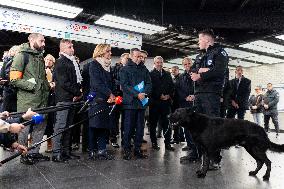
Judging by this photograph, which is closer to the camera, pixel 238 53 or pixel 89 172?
pixel 89 172

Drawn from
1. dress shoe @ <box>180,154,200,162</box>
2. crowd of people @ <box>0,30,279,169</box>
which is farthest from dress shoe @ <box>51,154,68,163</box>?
dress shoe @ <box>180,154,200,162</box>

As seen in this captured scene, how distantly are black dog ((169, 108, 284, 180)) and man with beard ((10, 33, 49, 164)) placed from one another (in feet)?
6.90

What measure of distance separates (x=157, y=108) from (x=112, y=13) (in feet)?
9.40

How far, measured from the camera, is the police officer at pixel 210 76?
4027 mm

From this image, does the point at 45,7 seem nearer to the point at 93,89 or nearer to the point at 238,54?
the point at 93,89

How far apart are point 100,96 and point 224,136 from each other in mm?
2014

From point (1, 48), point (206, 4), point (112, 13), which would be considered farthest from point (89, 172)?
point (1, 48)

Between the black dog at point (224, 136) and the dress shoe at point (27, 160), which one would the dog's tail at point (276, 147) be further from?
the dress shoe at point (27, 160)

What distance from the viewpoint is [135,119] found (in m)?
4.88

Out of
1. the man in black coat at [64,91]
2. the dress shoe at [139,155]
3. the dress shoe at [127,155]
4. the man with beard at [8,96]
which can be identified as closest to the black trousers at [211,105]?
the dress shoe at [139,155]

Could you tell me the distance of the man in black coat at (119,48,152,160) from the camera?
4.75 m

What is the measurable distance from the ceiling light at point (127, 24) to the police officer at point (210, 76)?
3905 millimetres

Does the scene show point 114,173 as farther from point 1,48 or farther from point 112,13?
point 1,48

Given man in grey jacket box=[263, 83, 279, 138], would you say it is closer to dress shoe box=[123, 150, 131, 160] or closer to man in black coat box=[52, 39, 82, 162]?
dress shoe box=[123, 150, 131, 160]
